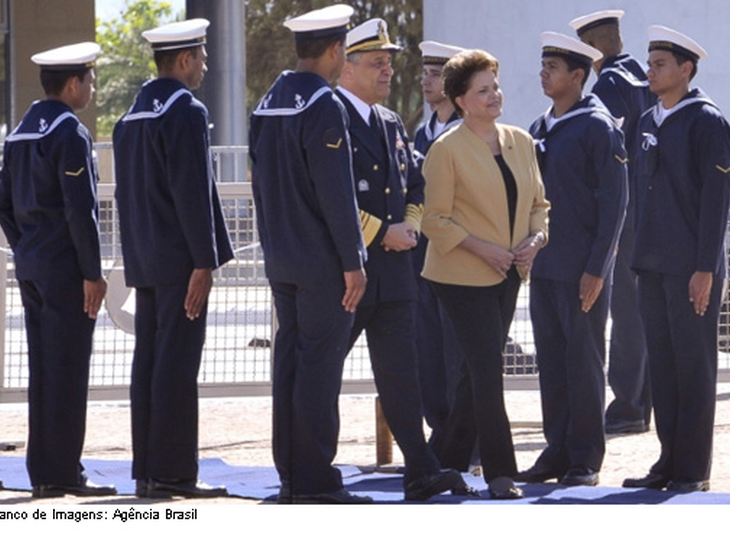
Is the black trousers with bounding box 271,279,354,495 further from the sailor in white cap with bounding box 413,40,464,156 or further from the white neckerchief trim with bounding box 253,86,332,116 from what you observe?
the sailor in white cap with bounding box 413,40,464,156

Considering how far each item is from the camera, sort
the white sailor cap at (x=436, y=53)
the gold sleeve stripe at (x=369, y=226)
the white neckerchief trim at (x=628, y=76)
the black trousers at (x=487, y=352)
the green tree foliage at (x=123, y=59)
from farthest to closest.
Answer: the green tree foliage at (x=123, y=59), the white neckerchief trim at (x=628, y=76), the white sailor cap at (x=436, y=53), the black trousers at (x=487, y=352), the gold sleeve stripe at (x=369, y=226)

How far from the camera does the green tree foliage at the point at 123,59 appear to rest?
6469 centimetres

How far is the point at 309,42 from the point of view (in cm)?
689

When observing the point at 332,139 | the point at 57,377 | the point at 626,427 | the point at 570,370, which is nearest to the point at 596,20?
the point at 626,427

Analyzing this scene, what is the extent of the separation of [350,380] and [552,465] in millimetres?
3304

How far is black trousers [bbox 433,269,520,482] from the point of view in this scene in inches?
279

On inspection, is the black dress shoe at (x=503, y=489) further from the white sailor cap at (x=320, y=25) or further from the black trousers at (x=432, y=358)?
the white sailor cap at (x=320, y=25)

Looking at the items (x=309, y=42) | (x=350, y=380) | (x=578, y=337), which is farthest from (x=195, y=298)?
(x=350, y=380)

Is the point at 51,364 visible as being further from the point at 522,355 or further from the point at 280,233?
the point at 522,355

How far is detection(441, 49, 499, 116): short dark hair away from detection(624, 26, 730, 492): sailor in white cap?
764 millimetres

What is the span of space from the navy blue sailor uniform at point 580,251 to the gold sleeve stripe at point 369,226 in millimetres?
1121

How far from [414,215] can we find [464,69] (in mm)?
633

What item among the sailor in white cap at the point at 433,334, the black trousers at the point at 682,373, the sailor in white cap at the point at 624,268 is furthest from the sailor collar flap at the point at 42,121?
the sailor in white cap at the point at 624,268

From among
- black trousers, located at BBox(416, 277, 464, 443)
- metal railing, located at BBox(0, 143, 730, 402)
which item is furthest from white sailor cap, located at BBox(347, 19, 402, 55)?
metal railing, located at BBox(0, 143, 730, 402)
